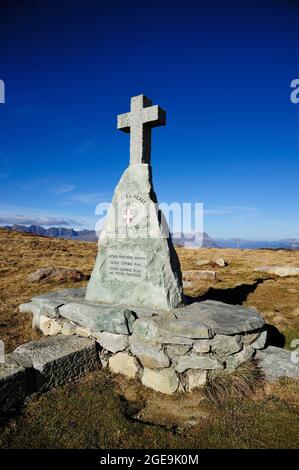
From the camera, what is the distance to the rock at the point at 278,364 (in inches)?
225

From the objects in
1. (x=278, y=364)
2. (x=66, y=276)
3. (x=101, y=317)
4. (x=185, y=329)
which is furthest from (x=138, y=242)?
(x=66, y=276)

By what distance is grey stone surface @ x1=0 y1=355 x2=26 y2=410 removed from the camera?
467cm

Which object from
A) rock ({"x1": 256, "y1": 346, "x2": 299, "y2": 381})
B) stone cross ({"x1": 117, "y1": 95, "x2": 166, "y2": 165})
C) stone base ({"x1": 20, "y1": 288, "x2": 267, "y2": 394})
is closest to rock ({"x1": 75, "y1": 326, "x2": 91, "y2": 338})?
stone base ({"x1": 20, "y1": 288, "x2": 267, "y2": 394})

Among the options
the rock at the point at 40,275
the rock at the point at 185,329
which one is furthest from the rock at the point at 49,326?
the rock at the point at 40,275

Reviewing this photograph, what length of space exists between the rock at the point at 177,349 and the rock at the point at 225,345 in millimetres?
468

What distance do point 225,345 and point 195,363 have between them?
63 centimetres

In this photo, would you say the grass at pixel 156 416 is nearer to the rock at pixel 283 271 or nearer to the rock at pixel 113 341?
the rock at pixel 113 341

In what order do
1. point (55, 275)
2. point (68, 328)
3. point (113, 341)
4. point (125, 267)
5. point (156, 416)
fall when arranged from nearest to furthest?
point (156, 416)
point (113, 341)
point (68, 328)
point (125, 267)
point (55, 275)

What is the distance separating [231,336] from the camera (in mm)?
5758

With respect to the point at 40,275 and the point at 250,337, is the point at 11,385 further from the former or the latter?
the point at 40,275

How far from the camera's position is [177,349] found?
5641 millimetres

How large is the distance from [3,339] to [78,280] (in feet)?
23.1

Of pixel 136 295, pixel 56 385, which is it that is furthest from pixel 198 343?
pixel 56 385
